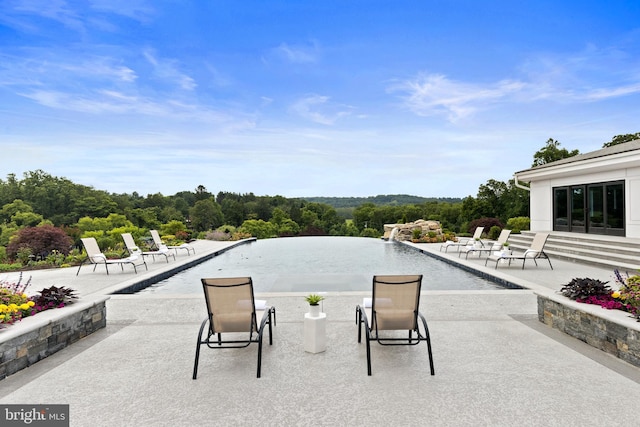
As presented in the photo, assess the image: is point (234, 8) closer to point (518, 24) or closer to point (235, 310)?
point (518, 24)

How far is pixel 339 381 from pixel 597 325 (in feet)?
9.06

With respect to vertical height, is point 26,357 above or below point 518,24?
below

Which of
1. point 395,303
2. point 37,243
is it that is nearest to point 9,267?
point 37,243

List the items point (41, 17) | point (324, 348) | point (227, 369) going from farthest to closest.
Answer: point (41, 17) → point (324, 348) → point (227, 369)

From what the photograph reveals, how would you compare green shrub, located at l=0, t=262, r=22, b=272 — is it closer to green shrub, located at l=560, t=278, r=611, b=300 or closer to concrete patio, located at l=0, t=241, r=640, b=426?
concrete patio, located at l=0, t=241, r=640, b=426

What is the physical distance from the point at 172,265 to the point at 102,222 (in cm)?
2000

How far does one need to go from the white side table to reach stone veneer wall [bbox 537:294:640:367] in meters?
2.75

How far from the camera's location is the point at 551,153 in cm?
2422

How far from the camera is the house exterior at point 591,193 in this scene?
11062 millimetres

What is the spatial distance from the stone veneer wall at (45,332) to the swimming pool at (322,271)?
3034 millimetres

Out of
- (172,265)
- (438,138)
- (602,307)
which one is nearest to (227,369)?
(602,307)

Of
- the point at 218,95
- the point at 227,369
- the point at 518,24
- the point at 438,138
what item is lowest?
the point at 227,369

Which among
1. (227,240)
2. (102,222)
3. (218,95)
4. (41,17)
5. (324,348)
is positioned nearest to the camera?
(324,348)

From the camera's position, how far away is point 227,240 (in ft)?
64.0
